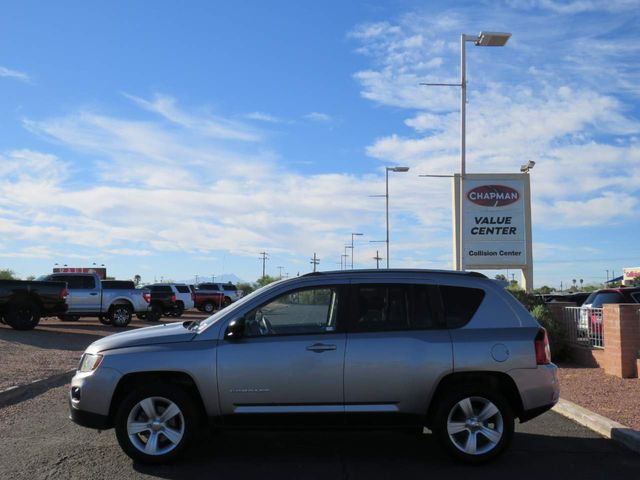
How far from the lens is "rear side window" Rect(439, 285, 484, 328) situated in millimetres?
6465

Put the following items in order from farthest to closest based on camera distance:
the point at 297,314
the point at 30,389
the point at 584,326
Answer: the point at 584,326 → the point at 30,389 → the point at 297,314

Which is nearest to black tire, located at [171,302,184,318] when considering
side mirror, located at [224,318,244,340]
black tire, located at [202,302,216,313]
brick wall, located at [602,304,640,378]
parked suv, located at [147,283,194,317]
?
parked suv, located at [147,283,194,317]

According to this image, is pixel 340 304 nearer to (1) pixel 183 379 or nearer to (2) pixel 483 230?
(1) pixel 183 379

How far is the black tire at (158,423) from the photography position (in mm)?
6145

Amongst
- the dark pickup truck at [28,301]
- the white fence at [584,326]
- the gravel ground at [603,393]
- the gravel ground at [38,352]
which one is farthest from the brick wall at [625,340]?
the dark pickup truck at [28,301]

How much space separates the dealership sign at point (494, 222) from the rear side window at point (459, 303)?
2016 centimetres

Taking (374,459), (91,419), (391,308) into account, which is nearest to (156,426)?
(91,419)

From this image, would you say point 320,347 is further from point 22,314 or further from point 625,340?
point 22,314

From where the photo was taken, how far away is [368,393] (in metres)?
6.20

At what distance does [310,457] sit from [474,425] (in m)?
1.64

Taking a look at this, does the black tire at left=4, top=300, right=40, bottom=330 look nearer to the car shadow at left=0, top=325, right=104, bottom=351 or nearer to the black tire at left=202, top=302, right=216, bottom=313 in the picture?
the car shadow at left=0, top=325, right=104, bottom=351

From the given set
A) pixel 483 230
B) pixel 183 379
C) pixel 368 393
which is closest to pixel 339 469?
pixel 368 393

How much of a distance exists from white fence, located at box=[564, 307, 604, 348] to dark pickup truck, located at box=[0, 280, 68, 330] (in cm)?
1526

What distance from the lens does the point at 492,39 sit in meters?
19.5
